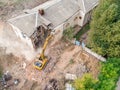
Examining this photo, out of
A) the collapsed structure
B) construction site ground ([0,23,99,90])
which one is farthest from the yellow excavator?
the collapsed structure

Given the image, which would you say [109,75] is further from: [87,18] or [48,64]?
[87,18]

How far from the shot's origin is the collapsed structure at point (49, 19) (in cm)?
3278

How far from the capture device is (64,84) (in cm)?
3080

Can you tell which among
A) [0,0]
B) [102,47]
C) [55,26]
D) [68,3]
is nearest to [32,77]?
[55,26]

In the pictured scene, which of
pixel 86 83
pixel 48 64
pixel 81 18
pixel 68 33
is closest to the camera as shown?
pixel 86 83

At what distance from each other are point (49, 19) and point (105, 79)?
12.5m

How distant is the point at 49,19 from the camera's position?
33.7 metres

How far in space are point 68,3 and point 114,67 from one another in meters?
13.2

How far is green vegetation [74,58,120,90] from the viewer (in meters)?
26.7

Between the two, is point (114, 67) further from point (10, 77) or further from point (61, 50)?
point (10, 77)

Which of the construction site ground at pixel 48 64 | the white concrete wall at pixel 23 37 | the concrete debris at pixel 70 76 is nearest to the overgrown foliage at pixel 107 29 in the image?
the construction site ground at pixel 48 64

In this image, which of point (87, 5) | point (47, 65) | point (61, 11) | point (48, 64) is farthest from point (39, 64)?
point (87, 5)

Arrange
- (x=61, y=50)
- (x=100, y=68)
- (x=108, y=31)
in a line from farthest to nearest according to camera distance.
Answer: (x=61, y=50)
(x=100, y=68)
(x=108, y=31)

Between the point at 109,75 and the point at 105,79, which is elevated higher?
the point at 109,75
